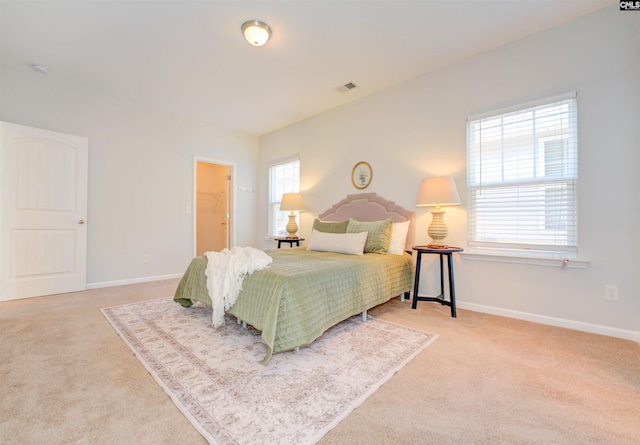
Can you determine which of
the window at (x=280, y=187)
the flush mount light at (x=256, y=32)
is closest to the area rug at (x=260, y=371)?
the flush mount light at (x=256, y=32)

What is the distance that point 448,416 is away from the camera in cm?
130

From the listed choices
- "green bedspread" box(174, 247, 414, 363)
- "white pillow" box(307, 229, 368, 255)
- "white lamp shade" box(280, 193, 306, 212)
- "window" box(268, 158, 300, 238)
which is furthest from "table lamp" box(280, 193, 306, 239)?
"green bedspread" box(174, 247, 414, 363)

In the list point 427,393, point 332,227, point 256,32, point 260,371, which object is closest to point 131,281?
point 332,227

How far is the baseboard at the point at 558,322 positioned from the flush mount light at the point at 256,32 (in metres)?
3.27

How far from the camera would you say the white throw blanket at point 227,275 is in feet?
6.98

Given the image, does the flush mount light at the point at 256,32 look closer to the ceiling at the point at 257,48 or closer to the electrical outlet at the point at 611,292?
the ceiling at the point at 257,48

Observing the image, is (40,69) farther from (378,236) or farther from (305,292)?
(378,236)

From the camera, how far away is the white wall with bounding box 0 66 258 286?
3.39 metres

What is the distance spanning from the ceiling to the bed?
6.87 feet

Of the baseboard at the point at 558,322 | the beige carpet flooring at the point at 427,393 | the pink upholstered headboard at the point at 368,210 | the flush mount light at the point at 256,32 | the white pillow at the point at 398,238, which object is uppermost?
the flush mount light at the point at 256,32

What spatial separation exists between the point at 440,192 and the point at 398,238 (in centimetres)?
73

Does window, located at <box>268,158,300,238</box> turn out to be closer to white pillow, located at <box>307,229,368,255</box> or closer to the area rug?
white pillow, located at <box>307,229,368,255</box>

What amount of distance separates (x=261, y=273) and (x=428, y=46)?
269cm

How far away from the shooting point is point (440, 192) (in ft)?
9.15
